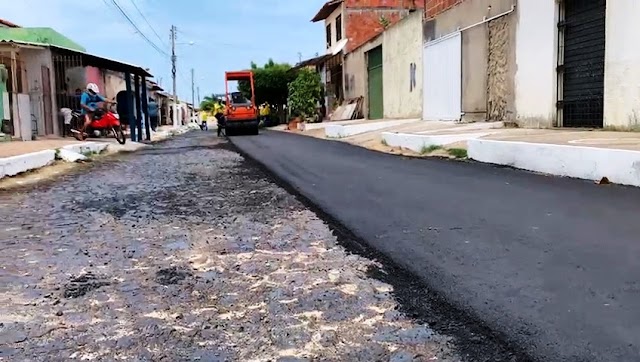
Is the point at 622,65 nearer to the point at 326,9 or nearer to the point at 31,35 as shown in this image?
the point at 31,35

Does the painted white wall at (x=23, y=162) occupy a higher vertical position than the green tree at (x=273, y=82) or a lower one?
lower

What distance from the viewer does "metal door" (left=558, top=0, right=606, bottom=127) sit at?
11.9 m

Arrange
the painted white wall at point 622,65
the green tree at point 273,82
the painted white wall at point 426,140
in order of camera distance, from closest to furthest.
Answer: the painted white wall at point 622,65
the painted white wall at point 426,140
the green tree at point 273,82

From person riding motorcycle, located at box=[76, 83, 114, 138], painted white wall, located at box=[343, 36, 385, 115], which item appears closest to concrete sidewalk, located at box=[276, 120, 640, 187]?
person riding motorcycle, located at box=[76, 83, 114, 138]

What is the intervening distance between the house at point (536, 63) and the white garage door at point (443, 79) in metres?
0.03

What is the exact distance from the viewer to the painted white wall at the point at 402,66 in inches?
911

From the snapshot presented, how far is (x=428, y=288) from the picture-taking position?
11.8 ft

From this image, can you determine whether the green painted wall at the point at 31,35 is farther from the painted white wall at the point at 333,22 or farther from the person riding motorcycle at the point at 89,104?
the painted white wall at the point at 333,22

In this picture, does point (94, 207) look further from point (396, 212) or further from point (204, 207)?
point (396, 212)

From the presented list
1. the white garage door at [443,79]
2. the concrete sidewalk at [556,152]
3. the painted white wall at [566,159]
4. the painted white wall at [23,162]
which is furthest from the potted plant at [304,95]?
the painted white wall at [566,159]

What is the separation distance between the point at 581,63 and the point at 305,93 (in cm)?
2458

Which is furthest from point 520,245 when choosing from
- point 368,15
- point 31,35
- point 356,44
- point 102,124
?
point 368,15

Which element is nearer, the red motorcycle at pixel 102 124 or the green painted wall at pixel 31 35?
the red motorcycle at pixel 102 124

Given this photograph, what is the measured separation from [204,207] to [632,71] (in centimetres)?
836
